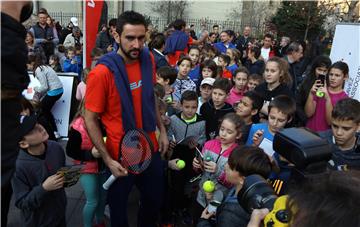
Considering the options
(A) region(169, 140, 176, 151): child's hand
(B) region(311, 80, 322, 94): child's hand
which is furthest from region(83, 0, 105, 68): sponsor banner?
(B) region(311, 80, 322, 94): child's hand

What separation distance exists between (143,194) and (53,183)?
82 cm

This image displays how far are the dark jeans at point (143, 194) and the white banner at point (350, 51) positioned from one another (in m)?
3.96

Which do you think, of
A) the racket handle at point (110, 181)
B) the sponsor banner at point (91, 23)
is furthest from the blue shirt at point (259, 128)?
the sponsor banner at point (91, 23)

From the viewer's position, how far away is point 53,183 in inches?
96.3

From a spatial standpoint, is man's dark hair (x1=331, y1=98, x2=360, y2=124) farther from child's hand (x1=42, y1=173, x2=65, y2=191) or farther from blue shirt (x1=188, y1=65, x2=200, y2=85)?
blue shirt (x1=188, y1=65, x2=200, y2=85)

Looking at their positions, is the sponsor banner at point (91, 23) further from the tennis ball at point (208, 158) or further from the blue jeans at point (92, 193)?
the tennis ball at point (208, 158)

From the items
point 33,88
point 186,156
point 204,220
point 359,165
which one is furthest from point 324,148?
point 33,88

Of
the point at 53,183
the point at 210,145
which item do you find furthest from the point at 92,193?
the point at 210,145

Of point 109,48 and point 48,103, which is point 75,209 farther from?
point 109,48

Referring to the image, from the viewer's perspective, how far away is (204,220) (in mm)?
2297

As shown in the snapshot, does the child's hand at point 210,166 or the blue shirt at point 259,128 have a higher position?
the blue shirt at point 259,128

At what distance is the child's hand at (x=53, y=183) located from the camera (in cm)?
245

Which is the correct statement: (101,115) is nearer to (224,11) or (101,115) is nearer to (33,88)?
(33,88)

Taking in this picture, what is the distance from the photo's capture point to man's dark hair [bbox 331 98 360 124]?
278cm
